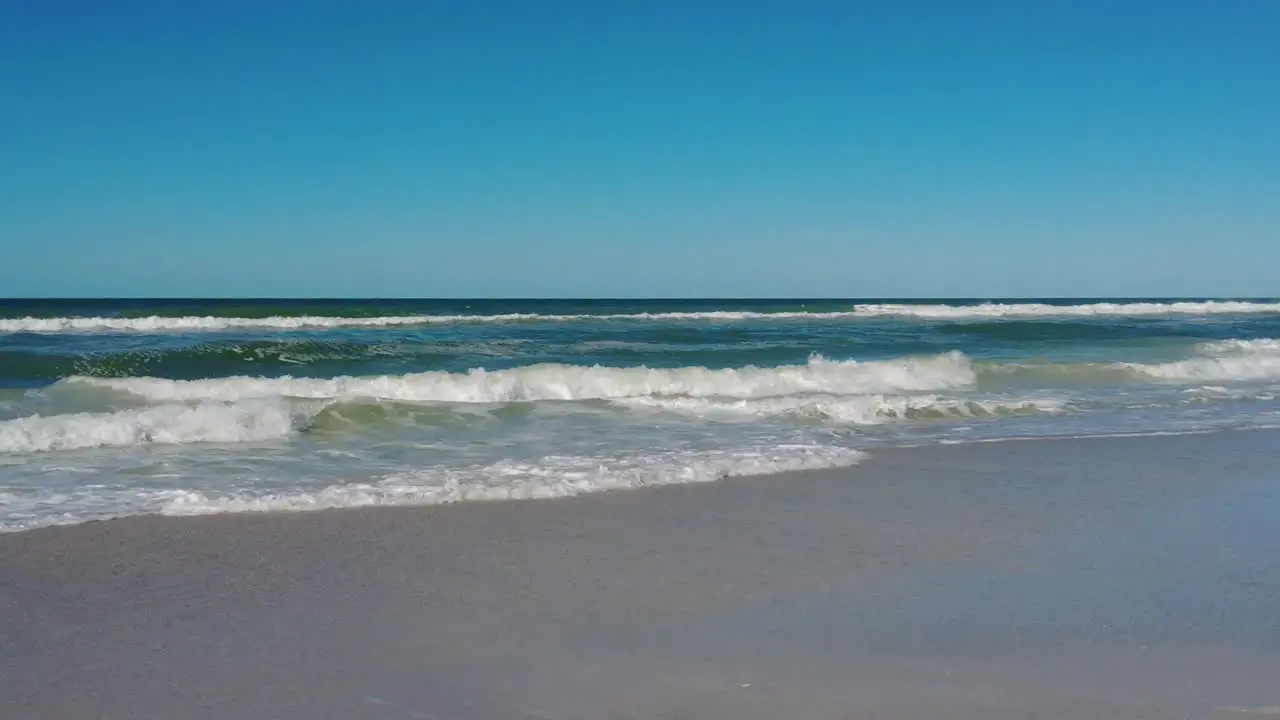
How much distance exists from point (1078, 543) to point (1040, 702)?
2317 mm

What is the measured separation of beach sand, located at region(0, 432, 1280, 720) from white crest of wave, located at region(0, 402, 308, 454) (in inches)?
130

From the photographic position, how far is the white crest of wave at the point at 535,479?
6.16 meters

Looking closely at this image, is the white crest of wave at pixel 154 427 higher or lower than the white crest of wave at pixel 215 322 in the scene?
lower

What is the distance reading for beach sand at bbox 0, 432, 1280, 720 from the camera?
10.8ft

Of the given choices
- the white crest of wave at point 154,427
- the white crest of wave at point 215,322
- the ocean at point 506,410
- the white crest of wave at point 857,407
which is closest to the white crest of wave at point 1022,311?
the white crest of wave at point 215,322

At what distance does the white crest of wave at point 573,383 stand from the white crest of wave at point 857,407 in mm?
1360

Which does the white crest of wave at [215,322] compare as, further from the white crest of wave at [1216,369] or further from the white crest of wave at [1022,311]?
the white crest of wave at [1216,369]

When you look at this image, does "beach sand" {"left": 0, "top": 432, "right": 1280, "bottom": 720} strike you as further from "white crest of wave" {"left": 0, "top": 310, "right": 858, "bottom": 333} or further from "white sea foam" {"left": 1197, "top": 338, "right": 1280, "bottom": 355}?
"white crest of wave" {"left": 0, "top": 310, "right": 858, "bottom": 333}

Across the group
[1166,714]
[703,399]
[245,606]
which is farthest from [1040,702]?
[703,399]

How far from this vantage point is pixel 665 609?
420cm

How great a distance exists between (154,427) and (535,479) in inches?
162

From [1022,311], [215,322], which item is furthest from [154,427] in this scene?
[1022,311]

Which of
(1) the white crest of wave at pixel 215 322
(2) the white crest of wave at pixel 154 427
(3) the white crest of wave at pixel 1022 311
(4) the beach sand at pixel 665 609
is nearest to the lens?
(4) the beach sand at pixel 665 609

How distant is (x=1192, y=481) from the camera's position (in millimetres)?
7090
